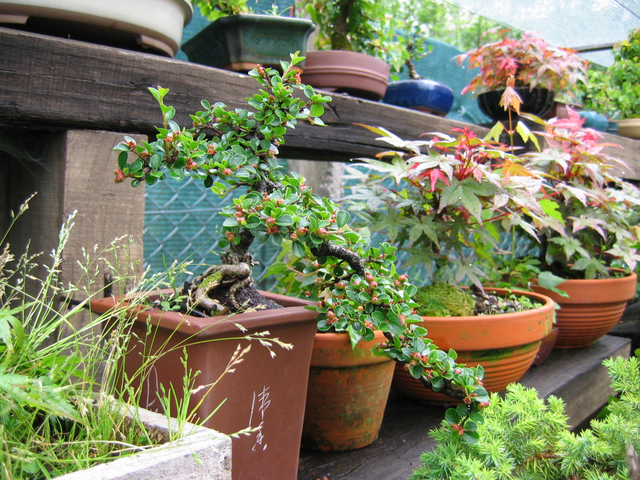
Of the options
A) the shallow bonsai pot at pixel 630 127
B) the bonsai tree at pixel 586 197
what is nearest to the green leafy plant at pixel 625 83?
the shallow bonsai pot at pixel 630 127

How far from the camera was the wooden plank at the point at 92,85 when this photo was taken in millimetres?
925

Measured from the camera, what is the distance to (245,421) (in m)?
0.77

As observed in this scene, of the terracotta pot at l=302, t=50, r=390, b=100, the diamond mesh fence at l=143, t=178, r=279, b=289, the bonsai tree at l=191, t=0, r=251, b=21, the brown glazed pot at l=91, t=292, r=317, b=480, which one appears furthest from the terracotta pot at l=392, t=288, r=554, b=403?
the diamond mesh fence at l=143, t=178, r=279, b=289

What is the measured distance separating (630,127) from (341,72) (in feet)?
7.69

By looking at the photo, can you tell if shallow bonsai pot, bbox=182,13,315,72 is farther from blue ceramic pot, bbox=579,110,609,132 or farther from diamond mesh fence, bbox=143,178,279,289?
blue ceramic pot, bbox=579,110,609,132

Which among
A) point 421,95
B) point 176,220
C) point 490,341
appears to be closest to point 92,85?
point 490,341

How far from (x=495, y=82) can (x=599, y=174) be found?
2.01ft

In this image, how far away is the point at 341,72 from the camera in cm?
160

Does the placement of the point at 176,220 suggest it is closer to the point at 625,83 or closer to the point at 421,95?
the point at 421,95

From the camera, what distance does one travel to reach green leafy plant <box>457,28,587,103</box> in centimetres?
200

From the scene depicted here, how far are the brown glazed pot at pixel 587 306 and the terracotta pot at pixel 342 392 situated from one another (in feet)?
3.31

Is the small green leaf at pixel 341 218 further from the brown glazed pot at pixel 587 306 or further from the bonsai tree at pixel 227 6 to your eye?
the brown glazed pot at pixel 587 306

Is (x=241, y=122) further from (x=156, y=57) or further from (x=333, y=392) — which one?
(x=333, y=392)

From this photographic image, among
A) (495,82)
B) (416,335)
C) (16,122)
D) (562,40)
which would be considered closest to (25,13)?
(16,122)
